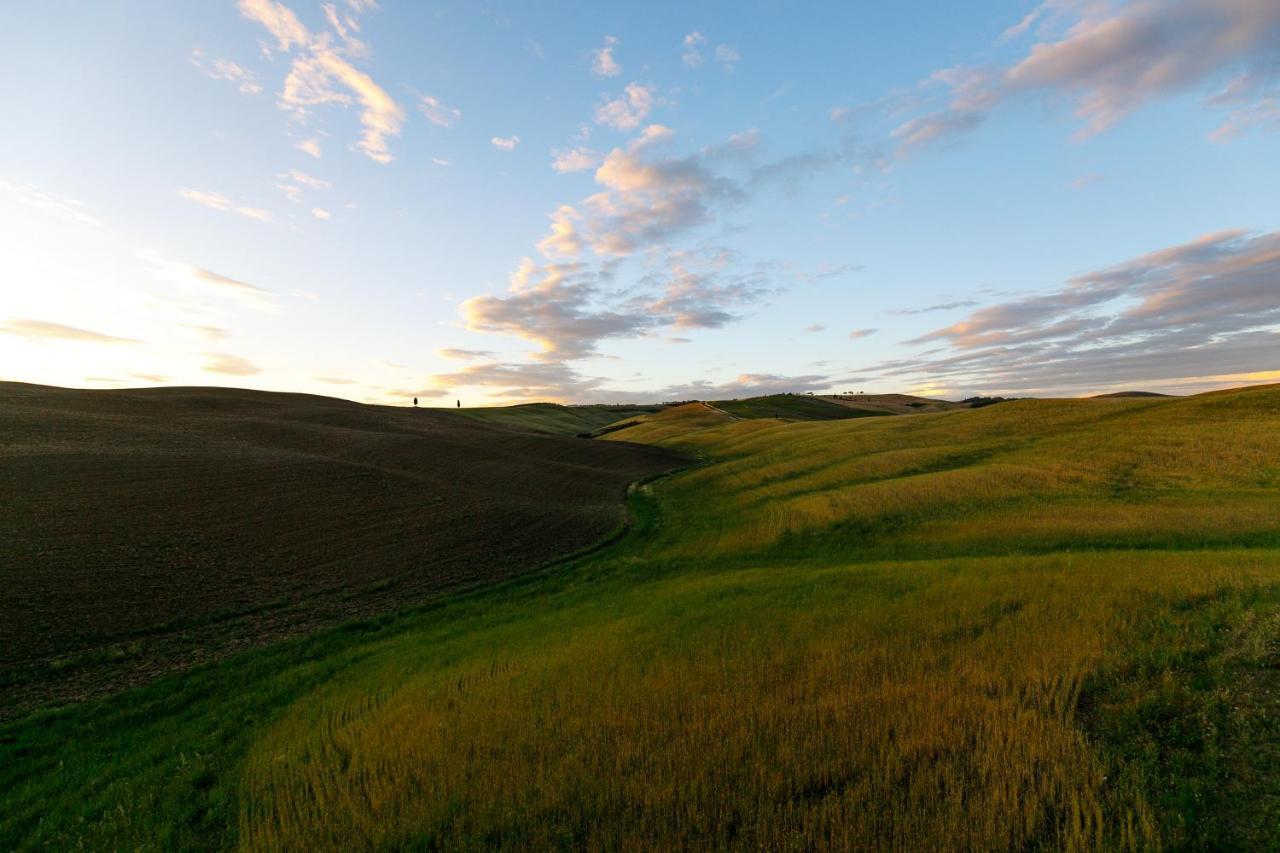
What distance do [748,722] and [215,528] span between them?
27295 millimetres

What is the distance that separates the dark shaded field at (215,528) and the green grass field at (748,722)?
300 cm

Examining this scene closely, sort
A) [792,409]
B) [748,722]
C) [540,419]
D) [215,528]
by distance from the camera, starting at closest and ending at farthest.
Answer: [748,722] → [215,528] → [540,419] → [792,409]

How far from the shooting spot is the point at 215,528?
2534 centimetres

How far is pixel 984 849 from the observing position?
6.25 m

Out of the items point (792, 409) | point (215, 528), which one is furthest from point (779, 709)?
point (792, 409)

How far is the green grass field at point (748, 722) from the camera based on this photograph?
7008 mm

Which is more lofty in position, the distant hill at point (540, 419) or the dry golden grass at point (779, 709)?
the distant hill at point (540, 419)

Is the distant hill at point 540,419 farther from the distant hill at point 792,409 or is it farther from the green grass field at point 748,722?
the green grass field at point 748,722

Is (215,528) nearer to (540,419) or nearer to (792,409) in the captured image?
(540,419)

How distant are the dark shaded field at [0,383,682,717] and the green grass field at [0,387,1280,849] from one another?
3.00 metres

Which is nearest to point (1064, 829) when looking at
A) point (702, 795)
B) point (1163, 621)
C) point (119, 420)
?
point (702, 795)

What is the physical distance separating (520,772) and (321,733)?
497 centimetres

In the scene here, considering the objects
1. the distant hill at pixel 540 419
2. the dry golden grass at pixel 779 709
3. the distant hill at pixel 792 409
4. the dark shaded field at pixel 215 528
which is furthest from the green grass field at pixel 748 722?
the distant hill at pixel 792 409

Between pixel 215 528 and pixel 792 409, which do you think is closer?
pixel 215 528
